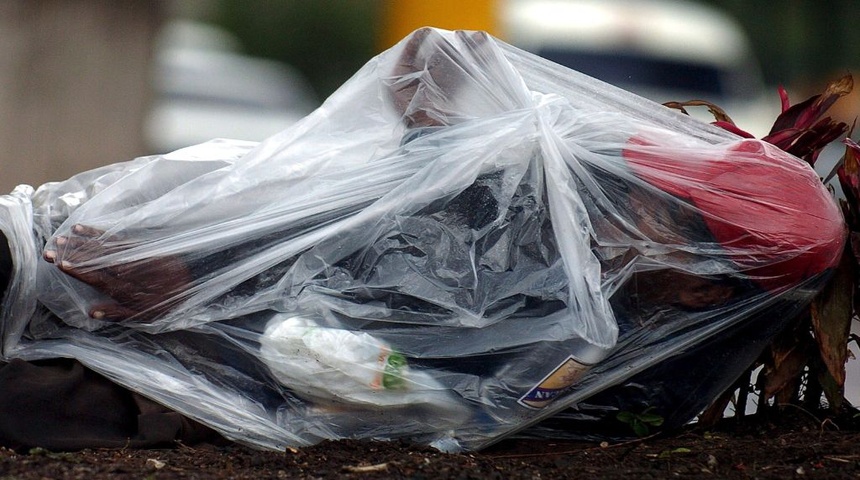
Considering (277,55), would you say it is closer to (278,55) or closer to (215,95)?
(278,55)

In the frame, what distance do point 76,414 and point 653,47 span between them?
780 centimetres

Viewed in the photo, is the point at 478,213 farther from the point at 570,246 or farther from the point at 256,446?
the point at 256,446

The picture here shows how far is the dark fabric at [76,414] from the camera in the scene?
229 centimetres

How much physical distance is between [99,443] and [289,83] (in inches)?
376

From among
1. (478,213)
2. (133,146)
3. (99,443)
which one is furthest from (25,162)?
(478,213)

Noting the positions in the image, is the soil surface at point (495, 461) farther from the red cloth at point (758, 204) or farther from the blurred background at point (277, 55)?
the blurred background at point (277, 55)

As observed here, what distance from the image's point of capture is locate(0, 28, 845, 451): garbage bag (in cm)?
230

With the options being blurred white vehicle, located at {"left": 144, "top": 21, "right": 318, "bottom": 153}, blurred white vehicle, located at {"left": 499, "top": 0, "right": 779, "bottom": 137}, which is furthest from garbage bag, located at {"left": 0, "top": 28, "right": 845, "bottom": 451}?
blurred white vehicle, located at {"left": 144, "top": 21, "right": 318, "bottom": 153}

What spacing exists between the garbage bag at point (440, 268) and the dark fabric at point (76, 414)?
0.04 meters

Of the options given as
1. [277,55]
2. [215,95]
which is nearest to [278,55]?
[277,55]

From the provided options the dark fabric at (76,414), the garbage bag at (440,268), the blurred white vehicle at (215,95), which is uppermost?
the garbage bag at (440,268)

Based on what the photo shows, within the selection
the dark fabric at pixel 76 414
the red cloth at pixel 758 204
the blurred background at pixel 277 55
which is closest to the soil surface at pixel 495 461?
the dark fabric at pixel 76 414

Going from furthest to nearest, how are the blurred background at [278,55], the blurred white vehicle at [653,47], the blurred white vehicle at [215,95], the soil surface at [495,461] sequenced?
the blurred white vehicle at [215,95] < the blurred white vehicle at [653,47] < the blurred background at [278,55] < the soil surface at [495,461]

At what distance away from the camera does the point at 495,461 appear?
229cm
